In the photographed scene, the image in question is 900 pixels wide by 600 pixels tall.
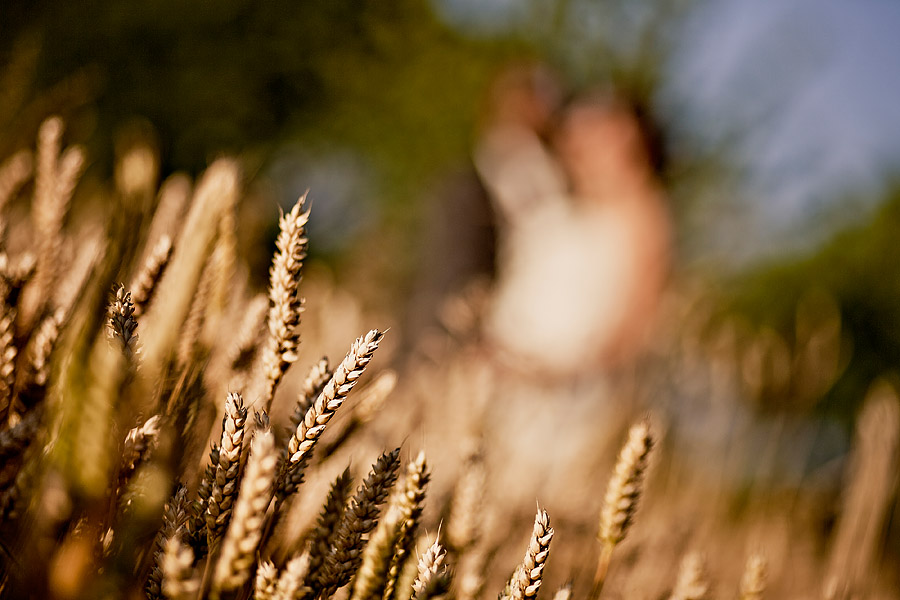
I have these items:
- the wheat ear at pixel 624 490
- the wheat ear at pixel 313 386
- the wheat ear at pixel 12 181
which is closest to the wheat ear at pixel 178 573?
the wheat ear at pixel 313 386

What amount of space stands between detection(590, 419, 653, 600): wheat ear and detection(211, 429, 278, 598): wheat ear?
0.62ft

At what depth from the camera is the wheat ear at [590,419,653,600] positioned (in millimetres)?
303

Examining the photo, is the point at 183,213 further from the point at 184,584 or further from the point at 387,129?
the point at 387,129

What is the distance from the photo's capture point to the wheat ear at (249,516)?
189 millimetres

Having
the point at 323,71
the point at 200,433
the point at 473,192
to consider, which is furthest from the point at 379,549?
the point at 323,71

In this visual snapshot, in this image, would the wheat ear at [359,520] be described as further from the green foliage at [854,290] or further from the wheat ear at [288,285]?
the green foliage at [854,290]

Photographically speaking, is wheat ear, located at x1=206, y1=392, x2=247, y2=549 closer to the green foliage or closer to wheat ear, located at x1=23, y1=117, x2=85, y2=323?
wheat ear, located at x1=23, y1=117, x2=85, y2=323

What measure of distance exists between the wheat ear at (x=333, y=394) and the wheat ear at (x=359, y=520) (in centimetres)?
3

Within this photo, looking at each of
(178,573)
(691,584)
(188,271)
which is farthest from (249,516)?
(691,584)

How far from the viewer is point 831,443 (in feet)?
8.68

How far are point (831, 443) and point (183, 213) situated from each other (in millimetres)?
2981

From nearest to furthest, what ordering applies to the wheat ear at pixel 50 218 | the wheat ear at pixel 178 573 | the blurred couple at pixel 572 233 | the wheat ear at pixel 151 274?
1. the wheat ear at pixel 178 573
2. the wheat ear at pixel 151 274
3. the wheat ear at pixel 50 218
4. the blurred couple at pixel 572 233

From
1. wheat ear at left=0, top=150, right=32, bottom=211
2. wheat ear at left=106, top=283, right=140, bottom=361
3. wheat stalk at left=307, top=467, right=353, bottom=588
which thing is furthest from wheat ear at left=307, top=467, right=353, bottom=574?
wheat ear at left=0, top=150, right=32, bottom=211

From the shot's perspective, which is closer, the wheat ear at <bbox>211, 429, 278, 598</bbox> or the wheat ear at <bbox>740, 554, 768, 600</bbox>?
the wheat ear at <bbox>211, 429, 278, 598</bbox>
